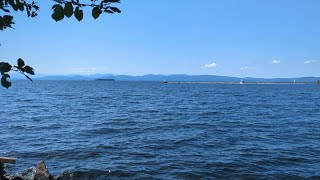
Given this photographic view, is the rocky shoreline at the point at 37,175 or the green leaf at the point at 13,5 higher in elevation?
the green leaf at the point at 13,5

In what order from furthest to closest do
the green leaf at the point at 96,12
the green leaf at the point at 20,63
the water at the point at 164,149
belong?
the water at the point at 164,149 → the green leaf at the point at 96,12 → the green leaf at the point at 20,63

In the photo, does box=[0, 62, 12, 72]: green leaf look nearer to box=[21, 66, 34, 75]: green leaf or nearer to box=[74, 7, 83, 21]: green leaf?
box=[21, 66, 34, 75]: green leaf

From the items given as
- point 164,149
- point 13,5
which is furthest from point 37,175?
point 13,5

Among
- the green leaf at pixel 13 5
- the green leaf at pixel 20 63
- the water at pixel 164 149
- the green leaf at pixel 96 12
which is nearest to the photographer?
the green leaf at pixel 20 63

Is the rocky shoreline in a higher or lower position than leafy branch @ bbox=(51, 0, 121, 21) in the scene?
lower

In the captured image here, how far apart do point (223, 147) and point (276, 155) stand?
11.4 ft

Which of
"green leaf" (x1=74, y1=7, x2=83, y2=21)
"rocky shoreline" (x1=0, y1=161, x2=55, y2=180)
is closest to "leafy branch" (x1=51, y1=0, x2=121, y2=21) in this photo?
"green leaf" (x1=74, y1=7, x2=83, y2=21)

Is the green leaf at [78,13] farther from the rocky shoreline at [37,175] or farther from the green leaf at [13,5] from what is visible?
the rocky shoreline at [37,175]

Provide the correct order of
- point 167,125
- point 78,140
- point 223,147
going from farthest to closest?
point 167,125, point 78,140, point 223,147

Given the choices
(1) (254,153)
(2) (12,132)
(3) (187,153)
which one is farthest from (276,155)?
(2) (12,132)

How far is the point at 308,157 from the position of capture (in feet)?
63.9

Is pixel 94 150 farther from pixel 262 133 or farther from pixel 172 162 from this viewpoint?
pixel 262 133

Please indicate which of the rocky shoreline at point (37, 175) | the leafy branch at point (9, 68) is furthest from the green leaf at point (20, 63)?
the rocky shoreline at point (37, 175)

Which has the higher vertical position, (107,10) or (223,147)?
(107,10)
